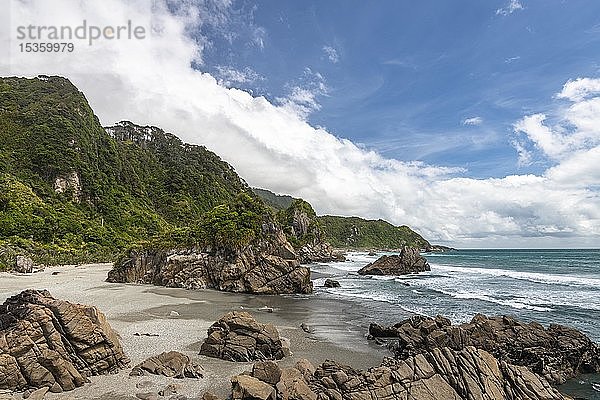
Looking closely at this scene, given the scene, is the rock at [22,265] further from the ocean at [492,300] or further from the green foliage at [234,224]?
the ocean at [492,300]

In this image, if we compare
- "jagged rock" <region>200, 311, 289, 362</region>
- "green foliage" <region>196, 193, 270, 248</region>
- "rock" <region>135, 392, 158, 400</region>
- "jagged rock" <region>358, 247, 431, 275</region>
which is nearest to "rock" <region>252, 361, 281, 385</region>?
"rock" <region>135, 392, 158, 400</region>

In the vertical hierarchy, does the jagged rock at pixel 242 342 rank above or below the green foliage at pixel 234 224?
below

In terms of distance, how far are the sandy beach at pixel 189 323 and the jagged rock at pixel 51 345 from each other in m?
0.59

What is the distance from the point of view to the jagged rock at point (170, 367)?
1546cm

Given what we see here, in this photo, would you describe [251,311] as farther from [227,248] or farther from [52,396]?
[52,396]

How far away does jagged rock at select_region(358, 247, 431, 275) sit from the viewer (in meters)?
70.7

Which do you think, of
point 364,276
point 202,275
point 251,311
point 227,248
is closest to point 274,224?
point 227,248

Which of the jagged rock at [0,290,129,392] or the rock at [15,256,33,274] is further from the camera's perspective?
the rock at [15,256,33,274]

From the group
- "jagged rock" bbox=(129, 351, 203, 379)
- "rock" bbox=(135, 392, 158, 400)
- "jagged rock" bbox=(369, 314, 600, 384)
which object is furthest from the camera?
"jagged rock" bbox=(369, 314, 600, 384)

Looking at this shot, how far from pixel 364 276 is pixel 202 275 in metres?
30.8

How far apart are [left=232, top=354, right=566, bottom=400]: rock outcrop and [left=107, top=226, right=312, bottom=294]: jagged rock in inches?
1135

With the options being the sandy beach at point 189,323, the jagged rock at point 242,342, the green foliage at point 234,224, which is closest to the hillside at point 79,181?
the green foliage at point 234,224

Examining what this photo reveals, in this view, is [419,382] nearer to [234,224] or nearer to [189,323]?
[189,323]

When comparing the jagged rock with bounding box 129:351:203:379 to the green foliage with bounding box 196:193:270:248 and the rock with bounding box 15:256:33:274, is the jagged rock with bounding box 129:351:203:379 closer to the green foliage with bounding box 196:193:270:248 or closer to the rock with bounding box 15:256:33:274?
the green foliage with bounding box 196:193:270:248
